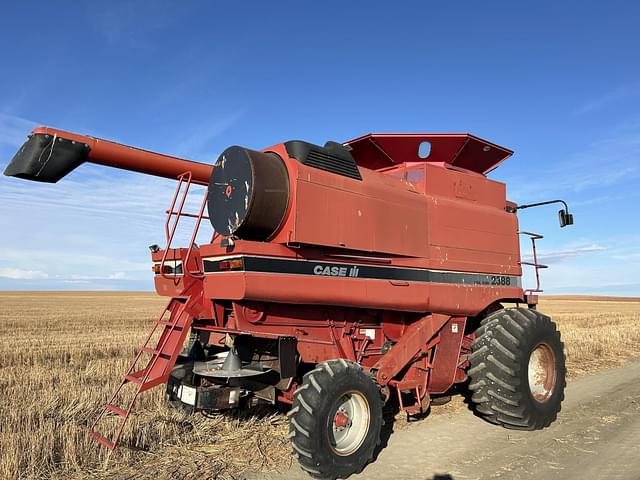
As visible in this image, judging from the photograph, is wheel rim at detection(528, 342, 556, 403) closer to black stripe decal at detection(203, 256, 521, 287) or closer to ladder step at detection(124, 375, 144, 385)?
black stripe decal at detection(203, 256, 521, 287)

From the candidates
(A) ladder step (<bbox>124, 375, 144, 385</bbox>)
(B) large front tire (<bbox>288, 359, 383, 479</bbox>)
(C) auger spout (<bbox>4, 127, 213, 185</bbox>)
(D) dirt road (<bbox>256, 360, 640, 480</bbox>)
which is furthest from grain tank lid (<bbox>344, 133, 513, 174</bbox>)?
(A) ladder step (<bbox>124, 375, 144, 385</bbox>)

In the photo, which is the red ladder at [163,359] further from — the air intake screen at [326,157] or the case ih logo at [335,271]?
the air intake screen at [326,157]

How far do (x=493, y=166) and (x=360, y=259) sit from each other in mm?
3396

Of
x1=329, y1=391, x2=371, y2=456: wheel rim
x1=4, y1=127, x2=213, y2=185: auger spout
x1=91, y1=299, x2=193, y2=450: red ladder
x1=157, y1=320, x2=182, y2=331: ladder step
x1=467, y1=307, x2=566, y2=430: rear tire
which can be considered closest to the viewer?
x1=4, y1=127, x2=213, y2=185: auger spout

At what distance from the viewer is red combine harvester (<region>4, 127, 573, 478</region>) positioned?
481cm

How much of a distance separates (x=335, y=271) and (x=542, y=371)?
3666 millimetres

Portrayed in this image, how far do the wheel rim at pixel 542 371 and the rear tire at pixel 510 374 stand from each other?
0.01 m

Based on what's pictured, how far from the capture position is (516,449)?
220 inches

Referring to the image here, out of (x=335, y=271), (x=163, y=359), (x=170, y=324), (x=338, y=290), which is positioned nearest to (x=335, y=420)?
(x=338, y=290)

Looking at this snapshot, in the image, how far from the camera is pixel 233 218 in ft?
16.5

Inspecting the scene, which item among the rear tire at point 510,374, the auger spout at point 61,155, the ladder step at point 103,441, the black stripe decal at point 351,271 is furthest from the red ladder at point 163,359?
the rear tire at point 510,374

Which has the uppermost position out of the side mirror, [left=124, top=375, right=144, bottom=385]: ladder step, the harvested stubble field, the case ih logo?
the side mirror

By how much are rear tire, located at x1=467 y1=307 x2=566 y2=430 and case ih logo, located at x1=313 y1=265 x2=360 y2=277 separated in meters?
2.16

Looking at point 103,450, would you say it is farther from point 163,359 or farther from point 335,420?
point 335,420
